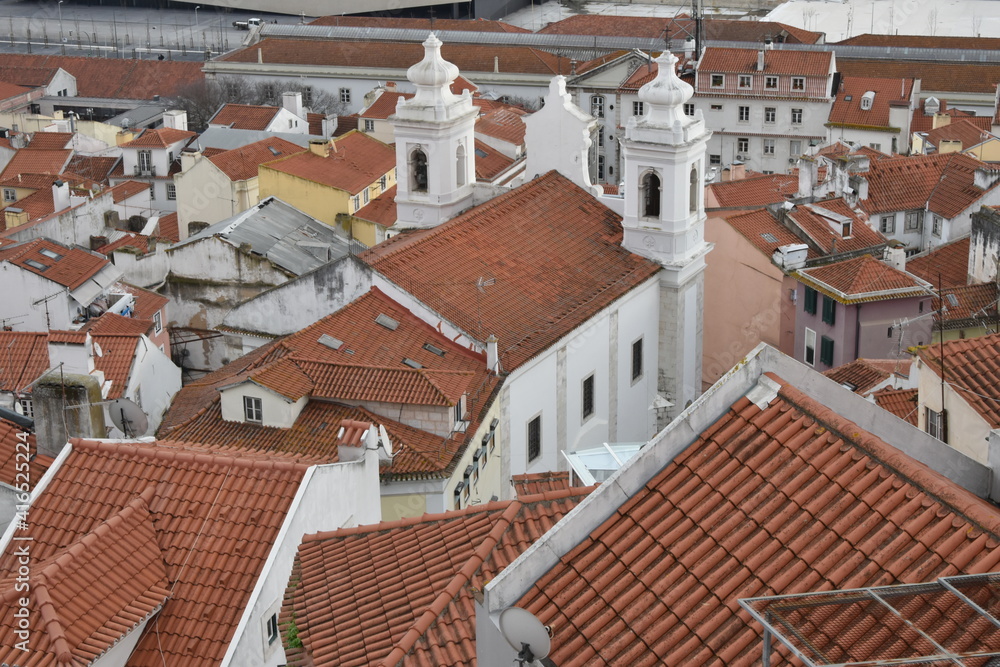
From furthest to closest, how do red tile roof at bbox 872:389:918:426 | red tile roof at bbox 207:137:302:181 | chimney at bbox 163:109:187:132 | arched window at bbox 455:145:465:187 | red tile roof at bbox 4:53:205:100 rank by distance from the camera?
red tile roof at bbox 4:53:205:100 → chimney at bbox 163:109:187:132 → red tile roof at bbox 207:137:302:181 → arched window at bbox 455:145:465:187 → red tile roof at bbox 872:389:918:426

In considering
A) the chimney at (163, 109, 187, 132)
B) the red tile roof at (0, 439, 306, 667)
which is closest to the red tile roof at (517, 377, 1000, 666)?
the red tile roof at (0, 439, 306, 667)

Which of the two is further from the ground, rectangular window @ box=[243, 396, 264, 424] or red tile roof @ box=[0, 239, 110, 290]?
rectangular window @ box=[243, 396, 264, 424]

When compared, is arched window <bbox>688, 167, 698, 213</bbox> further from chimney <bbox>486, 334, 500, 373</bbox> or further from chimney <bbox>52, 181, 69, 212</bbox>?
chimney <bbox>52, 181, 69, 212</bbox>

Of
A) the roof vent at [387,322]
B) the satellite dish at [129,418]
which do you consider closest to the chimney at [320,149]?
the roof vent at [387,322]

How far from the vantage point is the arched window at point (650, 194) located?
1417 inches

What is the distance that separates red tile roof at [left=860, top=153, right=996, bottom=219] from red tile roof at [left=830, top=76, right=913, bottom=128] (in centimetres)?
1994

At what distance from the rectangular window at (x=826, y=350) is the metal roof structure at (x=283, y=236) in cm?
1387

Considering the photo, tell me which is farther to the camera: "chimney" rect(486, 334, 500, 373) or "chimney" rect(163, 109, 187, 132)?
"chimney" rect(163, 109, 187, 132)

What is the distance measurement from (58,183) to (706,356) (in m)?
26.7

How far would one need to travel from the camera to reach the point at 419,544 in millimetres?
14430

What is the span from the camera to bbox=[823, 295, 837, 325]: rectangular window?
40.9 meters

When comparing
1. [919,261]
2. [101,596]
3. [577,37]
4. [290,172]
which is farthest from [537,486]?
[577,37]

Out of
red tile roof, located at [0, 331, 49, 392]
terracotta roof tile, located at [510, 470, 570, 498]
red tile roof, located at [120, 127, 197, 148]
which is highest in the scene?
terracotta roof tile, located at [510, 470, 570, 498]

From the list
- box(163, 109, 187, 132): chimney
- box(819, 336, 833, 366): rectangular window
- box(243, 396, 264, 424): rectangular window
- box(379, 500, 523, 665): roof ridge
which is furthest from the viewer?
box(163, 109, 187, 132): chimney
